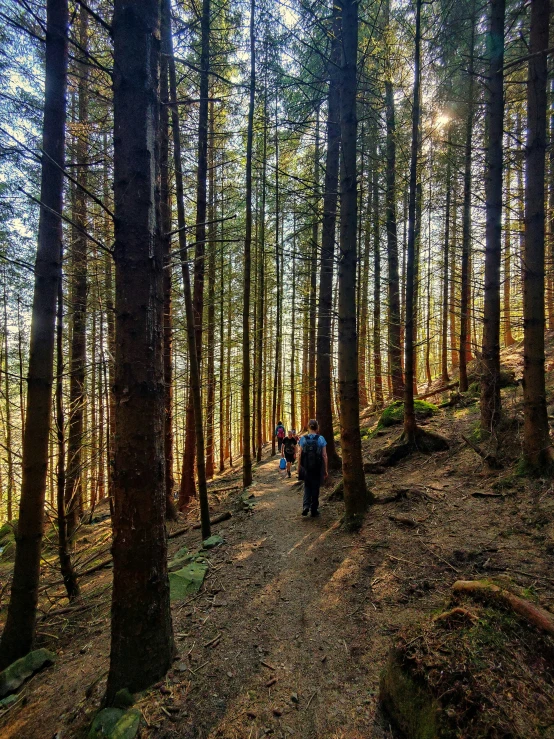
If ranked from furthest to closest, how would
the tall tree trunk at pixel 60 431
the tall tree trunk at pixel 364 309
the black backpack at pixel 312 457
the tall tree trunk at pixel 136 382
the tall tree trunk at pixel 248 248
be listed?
the tall tree trunk at pixel 364 309, the tall tree trunk at pixel 248 248, the black backpack at pixel 312 457, the tall tree trunk at pixel 60 431, the tall tree trunk at pixel 136 382

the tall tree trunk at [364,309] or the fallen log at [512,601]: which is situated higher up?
the tall tree trunk at [364,309]

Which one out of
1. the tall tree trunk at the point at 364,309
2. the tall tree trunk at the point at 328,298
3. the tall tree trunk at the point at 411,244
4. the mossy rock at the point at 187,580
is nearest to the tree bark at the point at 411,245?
the tall tree trunk at the point at 411,244

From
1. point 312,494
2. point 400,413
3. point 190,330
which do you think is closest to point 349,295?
point 190,330

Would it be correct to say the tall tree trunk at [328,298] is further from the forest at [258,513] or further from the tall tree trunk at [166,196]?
the tall tree trunk at [166,196]

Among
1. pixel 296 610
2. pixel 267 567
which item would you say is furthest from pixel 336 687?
pixel 267 567

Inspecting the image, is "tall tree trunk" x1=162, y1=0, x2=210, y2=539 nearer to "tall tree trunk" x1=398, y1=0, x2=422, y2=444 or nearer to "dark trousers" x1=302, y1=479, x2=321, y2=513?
"dark trousers" x1=302, y1=479, x2=321, y2=513

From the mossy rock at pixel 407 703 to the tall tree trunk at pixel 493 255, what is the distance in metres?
5.03

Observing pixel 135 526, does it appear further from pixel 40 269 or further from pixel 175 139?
pixel 175 139

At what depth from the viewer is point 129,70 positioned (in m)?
2.58

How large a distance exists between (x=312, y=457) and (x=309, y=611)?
2867mm

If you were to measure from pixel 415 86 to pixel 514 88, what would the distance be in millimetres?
6232

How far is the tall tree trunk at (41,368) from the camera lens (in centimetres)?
390

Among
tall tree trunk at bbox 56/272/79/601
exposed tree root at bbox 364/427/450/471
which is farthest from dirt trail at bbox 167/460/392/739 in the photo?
exposed tree root at bbox 364/427/450/471

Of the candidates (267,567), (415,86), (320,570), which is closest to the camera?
(320,570)
